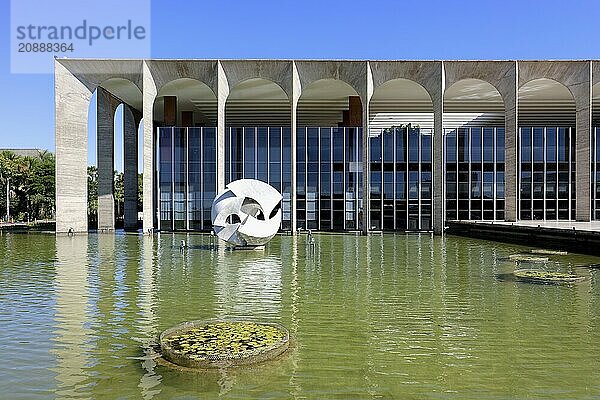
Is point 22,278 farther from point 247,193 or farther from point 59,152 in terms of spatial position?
point 59,152

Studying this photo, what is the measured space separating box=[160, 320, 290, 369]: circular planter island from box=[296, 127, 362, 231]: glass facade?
3492 centimetres

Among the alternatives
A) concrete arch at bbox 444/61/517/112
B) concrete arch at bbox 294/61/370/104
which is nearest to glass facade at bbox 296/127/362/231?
concrete arch at bbox 294/61/370/104

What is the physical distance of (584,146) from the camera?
39344 mm

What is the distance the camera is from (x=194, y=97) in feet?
149

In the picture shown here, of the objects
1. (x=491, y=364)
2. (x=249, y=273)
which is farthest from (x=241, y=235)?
(x=491, y=364)

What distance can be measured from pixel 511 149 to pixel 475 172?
5.14 m

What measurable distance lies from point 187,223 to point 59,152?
11.2 metres

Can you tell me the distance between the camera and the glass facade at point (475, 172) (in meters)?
44.2

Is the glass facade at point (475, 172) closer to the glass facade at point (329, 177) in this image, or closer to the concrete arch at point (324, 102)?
the glass facade at point (329, 177)

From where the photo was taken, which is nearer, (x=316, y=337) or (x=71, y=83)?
(x=316, y=337)

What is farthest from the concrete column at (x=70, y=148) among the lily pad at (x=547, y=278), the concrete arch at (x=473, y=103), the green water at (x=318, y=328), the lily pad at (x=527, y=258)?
the lily pad at (x=547, y=278)

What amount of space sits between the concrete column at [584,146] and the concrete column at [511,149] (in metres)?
4.90

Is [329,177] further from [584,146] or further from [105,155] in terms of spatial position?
[584,146]

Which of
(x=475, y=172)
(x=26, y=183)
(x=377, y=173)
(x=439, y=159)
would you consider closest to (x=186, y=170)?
(x=377, y=173)
